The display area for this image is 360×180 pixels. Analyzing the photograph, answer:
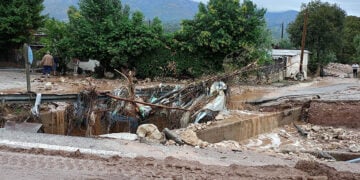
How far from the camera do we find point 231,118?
44.8ft

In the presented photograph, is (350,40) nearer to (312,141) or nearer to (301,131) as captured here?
(301,131)

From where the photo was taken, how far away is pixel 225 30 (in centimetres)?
2375

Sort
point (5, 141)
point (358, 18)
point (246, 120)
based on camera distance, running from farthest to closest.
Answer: point (358, 18) → point (246, 120) → point (5, 141)

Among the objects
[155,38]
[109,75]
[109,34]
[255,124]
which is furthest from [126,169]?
[109,75]

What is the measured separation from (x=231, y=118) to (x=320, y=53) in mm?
33504

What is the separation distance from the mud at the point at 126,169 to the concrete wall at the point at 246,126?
4.42 m

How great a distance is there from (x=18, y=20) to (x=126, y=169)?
23170mm

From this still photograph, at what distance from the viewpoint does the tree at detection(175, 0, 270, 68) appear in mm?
23594

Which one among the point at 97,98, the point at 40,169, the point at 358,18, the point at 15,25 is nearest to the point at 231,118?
the point at 97,98

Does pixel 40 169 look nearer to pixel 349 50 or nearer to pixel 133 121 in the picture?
pixel 133 121

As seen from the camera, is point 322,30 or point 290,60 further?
point 322,30

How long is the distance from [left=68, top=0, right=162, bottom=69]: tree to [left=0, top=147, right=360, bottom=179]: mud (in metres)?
16.8

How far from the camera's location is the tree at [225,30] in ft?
77.4

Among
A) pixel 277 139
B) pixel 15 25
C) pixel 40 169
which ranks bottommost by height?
pixel 277 139
